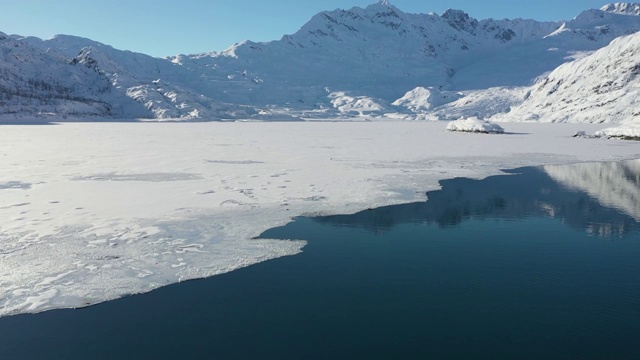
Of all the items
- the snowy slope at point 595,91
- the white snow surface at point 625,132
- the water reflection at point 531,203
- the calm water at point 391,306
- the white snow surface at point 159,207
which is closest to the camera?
the calm water at point 391,306

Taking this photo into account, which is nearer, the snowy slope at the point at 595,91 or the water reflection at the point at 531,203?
the water reflection at the point at 531,203

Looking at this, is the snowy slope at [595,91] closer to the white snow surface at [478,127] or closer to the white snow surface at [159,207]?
the white snow surface at [478,127]

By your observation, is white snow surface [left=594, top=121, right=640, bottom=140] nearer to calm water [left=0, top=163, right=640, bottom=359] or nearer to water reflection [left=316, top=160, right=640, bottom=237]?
water reflection [left=316, top=160, right=640, bottom=237]

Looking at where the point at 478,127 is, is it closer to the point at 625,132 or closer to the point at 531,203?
the point at 625,132

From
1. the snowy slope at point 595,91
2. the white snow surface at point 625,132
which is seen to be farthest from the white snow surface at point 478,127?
the snowy slope at point 595,91

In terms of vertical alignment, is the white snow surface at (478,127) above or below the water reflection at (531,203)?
above

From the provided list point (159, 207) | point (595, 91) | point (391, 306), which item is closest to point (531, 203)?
point (391, 306)

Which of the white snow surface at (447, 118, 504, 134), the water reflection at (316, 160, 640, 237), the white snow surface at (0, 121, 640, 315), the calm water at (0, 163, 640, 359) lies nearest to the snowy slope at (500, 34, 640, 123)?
the white snow surface at (447, 118, 504, 134)
